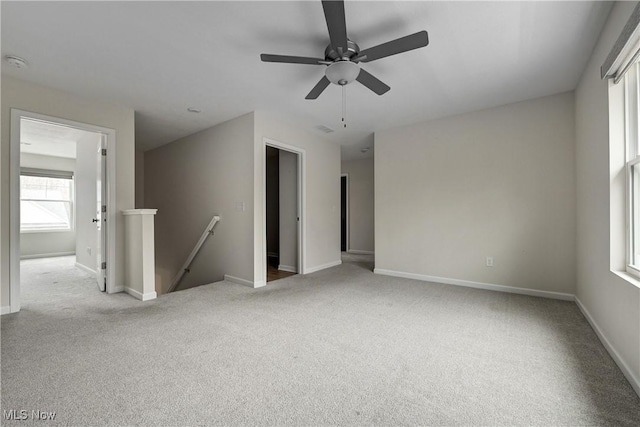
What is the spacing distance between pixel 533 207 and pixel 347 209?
4540 millimetres

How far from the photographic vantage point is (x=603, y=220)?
89.5 inches

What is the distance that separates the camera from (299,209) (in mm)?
4715

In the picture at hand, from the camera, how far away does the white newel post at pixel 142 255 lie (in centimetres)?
327

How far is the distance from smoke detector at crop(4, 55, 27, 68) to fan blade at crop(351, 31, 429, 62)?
9.77 feet

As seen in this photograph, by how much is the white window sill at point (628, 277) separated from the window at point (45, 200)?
940 cm

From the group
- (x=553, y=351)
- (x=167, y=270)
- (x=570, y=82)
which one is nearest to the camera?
(x=553, y=351)

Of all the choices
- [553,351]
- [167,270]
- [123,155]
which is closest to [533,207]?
[553,351]

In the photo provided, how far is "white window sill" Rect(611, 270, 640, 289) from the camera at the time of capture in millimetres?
1698

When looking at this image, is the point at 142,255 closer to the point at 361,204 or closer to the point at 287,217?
the point at 287,217

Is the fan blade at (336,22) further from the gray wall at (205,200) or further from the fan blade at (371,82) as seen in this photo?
the gray wall at (205,200)

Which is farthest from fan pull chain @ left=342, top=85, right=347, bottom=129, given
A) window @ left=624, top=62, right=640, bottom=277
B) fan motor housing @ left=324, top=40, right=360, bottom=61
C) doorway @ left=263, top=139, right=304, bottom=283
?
window @ left=624, top=62, right=640, bottom=277

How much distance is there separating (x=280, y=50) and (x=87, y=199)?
14.2 feet

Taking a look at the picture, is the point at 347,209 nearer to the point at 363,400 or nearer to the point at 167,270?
the point at 167,270
